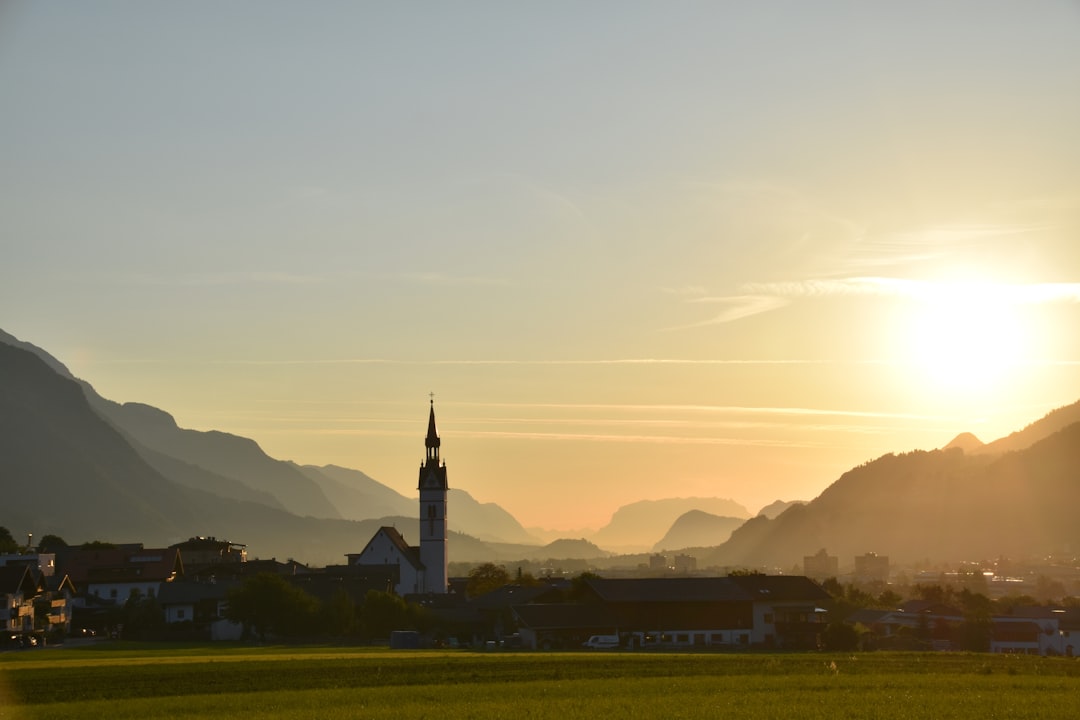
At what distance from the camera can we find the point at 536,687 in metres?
51.6

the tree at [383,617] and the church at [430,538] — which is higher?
the church at [430,538]

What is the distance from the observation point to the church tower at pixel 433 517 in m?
159

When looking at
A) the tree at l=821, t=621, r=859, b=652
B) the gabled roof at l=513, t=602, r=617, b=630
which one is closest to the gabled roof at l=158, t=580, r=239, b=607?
the gabled roof at l=513, t=602, r=617, b=630

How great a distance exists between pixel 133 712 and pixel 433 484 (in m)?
116

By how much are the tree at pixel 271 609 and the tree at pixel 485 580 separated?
5045cm

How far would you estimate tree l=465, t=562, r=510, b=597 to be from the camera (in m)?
160

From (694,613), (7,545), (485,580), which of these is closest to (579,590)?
(694,613)

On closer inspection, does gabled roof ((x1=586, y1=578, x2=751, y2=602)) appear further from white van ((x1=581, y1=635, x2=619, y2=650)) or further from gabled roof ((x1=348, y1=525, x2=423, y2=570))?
gabled roof ((x1=348, y1=525, x2=423, y2=570))

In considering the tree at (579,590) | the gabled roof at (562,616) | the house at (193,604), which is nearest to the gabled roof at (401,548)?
the house at (193,604)

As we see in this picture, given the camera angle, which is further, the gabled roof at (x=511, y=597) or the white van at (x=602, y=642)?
the gabled roof at (x=511, y=597)

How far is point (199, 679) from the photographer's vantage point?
5622 centimetres

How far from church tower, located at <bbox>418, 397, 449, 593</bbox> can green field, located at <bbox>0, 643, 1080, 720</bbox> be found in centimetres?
8392

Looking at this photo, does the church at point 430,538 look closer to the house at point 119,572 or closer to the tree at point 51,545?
the house at point 119,572

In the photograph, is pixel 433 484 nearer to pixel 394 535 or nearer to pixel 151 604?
pixel 394 535
